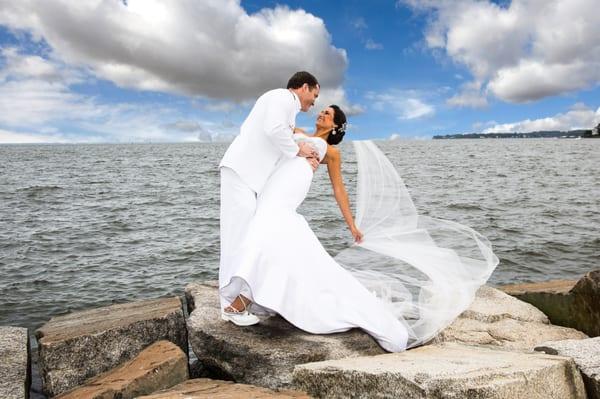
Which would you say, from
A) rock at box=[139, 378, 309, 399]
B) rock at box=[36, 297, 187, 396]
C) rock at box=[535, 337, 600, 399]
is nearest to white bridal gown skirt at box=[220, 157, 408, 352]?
rock at box=[139, 378, 309, 399]

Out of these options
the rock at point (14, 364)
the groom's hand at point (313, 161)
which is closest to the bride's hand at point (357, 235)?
the groom's hand at point (313, 161)

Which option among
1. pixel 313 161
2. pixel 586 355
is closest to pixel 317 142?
pixel 313 161

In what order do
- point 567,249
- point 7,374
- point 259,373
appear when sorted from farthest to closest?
1. point 567,249
2. point 7,374
3. point 259,373

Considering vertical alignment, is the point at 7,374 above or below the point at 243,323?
below

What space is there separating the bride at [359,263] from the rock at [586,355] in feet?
4.74

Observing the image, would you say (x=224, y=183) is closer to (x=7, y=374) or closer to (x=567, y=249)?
(x=7, y=374)

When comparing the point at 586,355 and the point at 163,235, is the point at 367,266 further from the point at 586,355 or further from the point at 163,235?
the point at 163,235

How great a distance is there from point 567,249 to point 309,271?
→ 457 inches

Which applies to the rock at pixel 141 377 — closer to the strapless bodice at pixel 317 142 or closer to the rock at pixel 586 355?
the strapless bodice at pixel 317 142

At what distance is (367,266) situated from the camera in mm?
6328

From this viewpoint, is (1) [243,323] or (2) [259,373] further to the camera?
Answer: (1) [243,323]

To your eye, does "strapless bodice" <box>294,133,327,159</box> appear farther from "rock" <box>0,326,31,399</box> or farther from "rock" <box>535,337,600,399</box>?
"rock" <box>0,326,31,399</box>

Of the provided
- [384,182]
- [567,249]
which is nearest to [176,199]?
[567,249]

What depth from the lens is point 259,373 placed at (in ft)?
15.4
